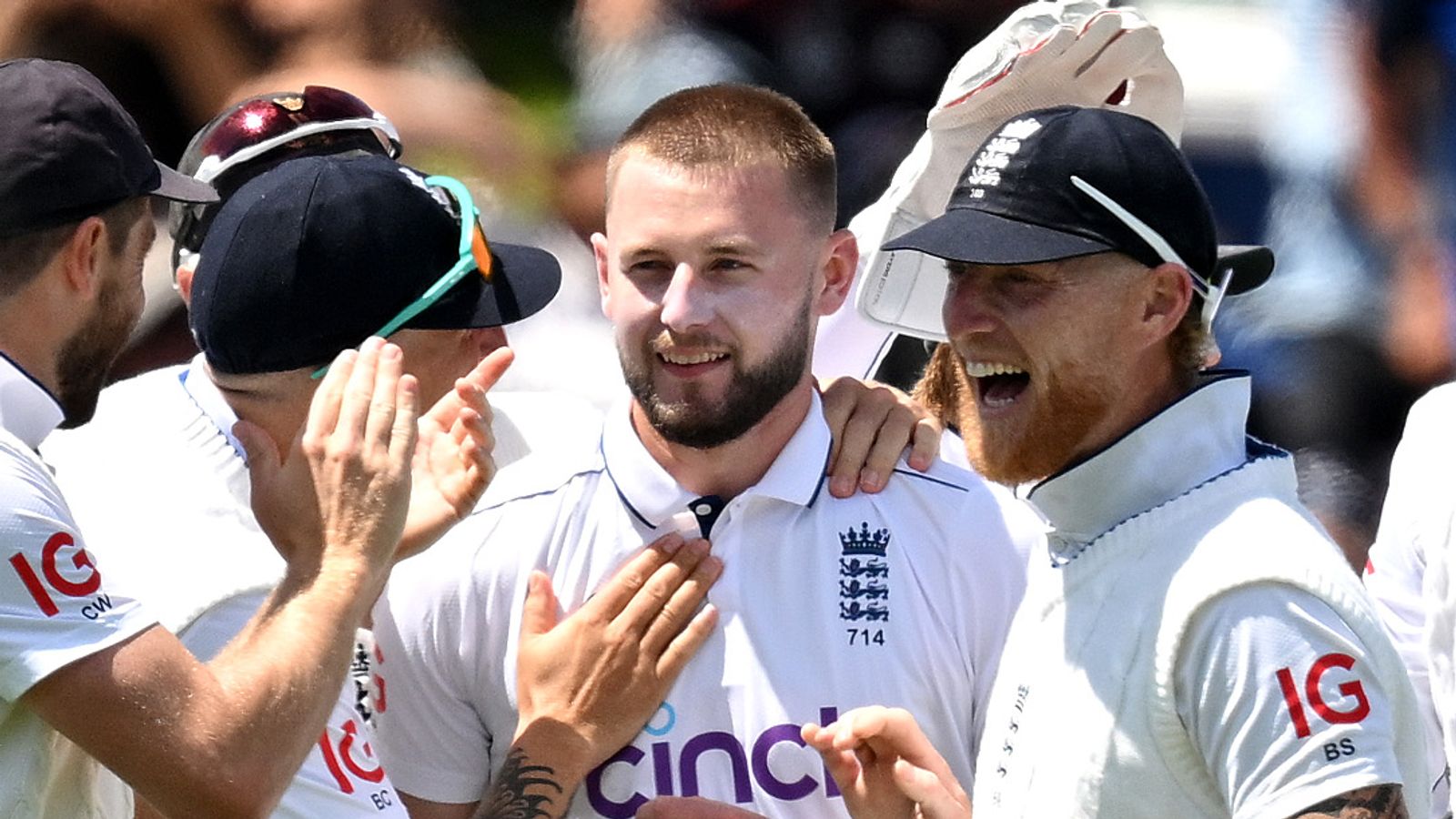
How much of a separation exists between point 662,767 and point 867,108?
2.74 metres

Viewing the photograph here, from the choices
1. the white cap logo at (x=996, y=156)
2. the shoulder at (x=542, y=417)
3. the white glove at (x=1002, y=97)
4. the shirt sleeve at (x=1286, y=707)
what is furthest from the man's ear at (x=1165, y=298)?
the shoulder at (x=542, y=417)

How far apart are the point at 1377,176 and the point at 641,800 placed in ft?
11.9

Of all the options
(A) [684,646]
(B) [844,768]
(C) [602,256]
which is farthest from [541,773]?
(C) [602,256]

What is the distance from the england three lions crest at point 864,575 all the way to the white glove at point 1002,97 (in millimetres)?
594

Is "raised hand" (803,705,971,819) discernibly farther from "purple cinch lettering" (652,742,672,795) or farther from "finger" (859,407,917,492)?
"finger" (859,407,917,492)

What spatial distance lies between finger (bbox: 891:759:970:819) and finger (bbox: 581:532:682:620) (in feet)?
2.06

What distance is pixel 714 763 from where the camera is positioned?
3.34 m

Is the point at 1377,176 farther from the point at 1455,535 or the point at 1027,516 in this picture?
the point at 1027,516

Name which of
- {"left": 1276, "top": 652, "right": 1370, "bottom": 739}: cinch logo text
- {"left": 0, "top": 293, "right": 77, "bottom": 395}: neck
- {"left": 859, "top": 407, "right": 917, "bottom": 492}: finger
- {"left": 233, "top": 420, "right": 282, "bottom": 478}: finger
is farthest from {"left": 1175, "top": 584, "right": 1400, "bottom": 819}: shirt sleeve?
{"left": 0, "top": 293, "right": 77, "bottom": 395}: neck

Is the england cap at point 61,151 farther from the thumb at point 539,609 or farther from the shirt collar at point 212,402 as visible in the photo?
the thumb at point 539,609

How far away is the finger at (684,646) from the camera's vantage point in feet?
11.0

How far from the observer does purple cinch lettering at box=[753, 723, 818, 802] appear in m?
3.32

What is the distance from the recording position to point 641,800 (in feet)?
11.0

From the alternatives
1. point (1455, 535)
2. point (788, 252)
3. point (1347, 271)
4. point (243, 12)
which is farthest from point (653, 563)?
point (1347, 271)
